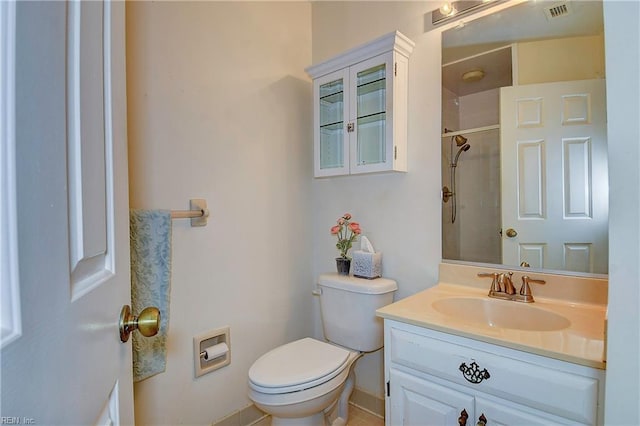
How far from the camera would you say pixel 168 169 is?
4.47 feet

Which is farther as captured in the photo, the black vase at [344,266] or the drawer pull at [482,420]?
the black vase at [344,266]

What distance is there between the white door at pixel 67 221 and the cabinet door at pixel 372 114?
1181mm

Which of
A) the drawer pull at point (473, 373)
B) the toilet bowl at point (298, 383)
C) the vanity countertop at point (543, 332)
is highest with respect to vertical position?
the vanity countertop at point (543, 332)

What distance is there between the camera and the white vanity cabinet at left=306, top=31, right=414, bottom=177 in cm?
150

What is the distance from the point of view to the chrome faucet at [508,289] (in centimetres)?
121

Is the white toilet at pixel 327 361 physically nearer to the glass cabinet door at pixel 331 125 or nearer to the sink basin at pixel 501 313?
the sink basin at pixel 501 313

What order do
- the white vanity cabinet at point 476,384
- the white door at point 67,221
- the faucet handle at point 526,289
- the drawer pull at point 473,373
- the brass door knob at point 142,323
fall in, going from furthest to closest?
the faucet handle at point 526,289 → the drawer pull at point 473,373 → the white vanity cabinet at point 476,384 → the brass door knob at point 142,323 → the white door at point 67,221

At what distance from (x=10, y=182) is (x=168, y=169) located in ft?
3.86

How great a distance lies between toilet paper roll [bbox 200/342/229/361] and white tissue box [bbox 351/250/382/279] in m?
0.74

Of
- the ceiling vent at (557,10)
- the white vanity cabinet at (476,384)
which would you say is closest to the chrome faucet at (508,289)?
the white vanity cabinet at (476,384)

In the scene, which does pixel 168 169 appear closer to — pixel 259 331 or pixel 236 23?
pixel 236 23

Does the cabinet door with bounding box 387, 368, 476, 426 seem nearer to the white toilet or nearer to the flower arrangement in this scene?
the white toilet

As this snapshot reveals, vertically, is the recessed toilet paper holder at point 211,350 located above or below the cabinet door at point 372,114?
below

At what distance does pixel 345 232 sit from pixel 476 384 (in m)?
1.02
